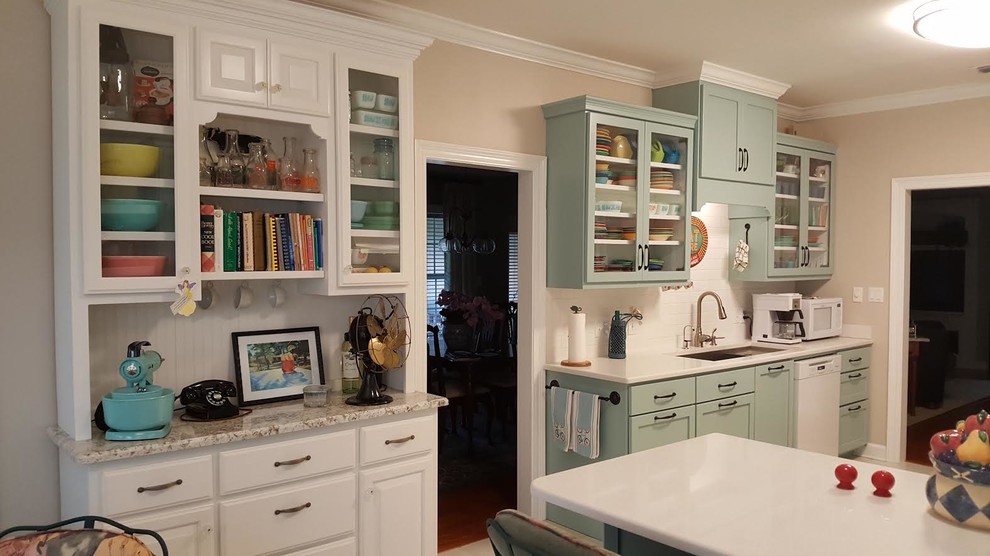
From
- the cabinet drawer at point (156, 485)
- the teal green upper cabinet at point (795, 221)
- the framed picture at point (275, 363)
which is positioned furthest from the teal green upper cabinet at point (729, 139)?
the cabinet drawer at point (156, 485)

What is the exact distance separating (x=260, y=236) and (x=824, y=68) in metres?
3.68

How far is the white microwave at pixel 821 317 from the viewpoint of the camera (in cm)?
530

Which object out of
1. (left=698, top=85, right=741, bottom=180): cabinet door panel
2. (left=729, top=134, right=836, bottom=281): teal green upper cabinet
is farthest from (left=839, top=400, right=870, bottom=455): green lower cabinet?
(left=698, top=85, right=741, bottom=180): cabinet door panel

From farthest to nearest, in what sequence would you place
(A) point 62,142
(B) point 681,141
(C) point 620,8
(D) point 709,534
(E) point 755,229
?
(E) point 755,229
(B) point 681,141
(C) point 620,8
(A) point 62,142
(D) point 709,534

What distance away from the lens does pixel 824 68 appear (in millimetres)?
4578

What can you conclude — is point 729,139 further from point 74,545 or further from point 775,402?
point 74,545

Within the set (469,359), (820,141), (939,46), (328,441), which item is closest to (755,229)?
(820,141)

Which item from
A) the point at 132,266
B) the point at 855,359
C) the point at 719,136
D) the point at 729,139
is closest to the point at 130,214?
the point at 132,266

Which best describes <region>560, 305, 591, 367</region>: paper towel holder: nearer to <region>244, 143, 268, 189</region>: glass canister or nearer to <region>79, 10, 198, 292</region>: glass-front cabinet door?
<region>244, 143, 268, 189</region>: glass canister

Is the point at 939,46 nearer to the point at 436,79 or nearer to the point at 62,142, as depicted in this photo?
the point at 436,79

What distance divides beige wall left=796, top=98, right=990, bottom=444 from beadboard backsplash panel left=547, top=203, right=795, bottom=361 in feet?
1.89

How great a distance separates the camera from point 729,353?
16.6 feet

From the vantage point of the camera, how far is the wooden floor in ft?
18.8

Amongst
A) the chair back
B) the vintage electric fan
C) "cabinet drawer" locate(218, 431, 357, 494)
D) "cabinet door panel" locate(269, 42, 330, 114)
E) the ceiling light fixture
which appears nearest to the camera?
the chair back
